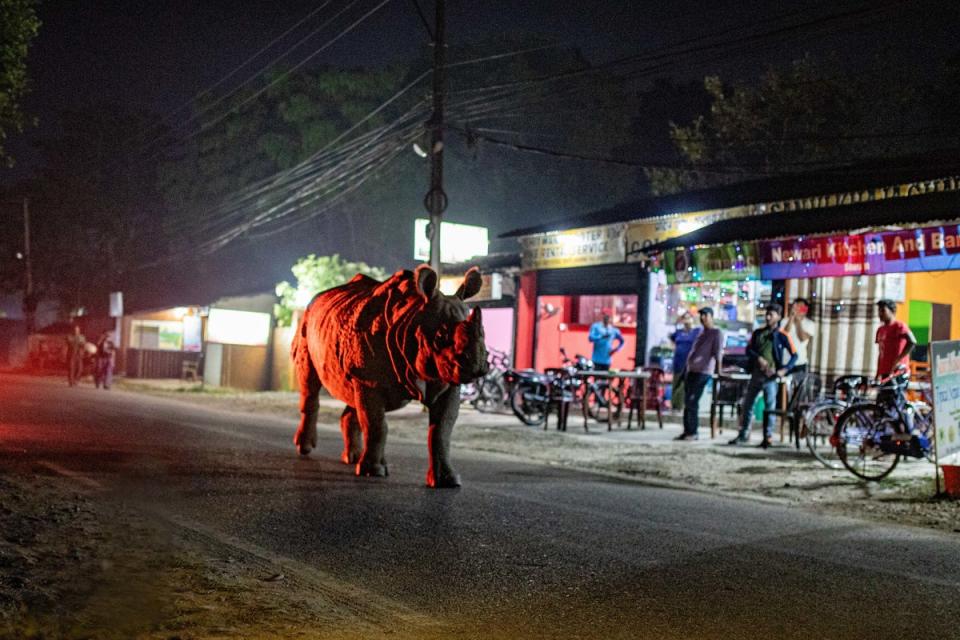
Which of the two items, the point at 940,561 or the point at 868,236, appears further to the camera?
the point at 868,236

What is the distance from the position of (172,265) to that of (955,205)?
44.8 meters

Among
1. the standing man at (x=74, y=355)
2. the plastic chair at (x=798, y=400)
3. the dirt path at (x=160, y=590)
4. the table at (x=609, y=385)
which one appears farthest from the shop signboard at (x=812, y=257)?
the standing man at (x=74, y=355)

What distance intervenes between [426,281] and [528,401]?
9889 mm

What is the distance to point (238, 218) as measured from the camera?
1801 inches

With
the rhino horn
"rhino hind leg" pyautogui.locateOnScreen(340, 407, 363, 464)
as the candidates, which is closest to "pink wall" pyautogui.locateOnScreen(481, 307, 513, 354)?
"rhino hind leg" pyautogui.locateOnScreen(340, 407, 363, 464)

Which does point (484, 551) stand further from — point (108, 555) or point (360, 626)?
point (108, 555)

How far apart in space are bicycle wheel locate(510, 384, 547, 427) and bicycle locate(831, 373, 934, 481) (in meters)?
7.37

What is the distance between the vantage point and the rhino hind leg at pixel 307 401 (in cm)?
1106

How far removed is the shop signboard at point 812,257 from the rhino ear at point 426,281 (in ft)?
28.0

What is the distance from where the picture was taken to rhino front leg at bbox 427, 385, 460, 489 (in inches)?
348

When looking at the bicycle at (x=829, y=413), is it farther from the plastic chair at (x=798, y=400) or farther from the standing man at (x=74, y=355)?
the standing man at (x=74, y=355)

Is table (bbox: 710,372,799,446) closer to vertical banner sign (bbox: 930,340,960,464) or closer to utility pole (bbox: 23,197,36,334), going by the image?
vertical banner sign (bbox: 930,340,960,464)

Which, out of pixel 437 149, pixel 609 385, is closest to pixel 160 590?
pixel 609 385

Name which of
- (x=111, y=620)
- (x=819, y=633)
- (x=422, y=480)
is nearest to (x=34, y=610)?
(x=111, y=620)
